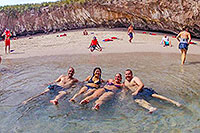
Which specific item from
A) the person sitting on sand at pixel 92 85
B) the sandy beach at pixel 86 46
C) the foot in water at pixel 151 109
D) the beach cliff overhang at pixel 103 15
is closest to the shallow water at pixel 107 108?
the foot in water at pixel 151 109

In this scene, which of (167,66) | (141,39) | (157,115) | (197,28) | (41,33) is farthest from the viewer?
(41,33)

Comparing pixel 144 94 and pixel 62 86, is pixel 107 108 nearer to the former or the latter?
pixel 144 94

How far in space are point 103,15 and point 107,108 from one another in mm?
17791

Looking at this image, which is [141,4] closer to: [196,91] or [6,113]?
[196,91]

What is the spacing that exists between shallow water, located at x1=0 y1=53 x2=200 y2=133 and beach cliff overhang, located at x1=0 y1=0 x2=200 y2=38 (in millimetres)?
7219

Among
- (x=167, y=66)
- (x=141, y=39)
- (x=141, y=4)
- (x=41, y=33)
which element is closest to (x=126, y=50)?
(x=141, y=39)

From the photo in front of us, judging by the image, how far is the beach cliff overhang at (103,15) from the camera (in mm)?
16375

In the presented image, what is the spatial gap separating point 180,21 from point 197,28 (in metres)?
1.35

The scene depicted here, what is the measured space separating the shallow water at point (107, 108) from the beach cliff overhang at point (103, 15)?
7.22 m

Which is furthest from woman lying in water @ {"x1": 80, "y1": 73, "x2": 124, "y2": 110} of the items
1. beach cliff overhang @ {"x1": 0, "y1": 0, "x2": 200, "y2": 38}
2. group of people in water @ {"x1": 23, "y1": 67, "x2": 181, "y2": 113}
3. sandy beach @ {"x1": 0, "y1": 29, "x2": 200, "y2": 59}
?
beach cliff overhang @ {"x1": 0, "y1": 0, "x2": 200, "y2": 38}

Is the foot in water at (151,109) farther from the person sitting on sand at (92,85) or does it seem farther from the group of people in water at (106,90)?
the person sitting on sand at (92,85)

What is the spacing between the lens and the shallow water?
4.67m

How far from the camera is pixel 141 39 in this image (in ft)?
57.8

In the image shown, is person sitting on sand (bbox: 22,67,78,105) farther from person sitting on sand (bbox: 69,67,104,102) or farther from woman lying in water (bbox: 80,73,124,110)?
woman lying in water (bbox: 80,73,124,110)
